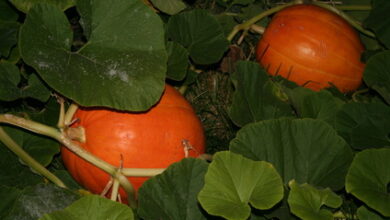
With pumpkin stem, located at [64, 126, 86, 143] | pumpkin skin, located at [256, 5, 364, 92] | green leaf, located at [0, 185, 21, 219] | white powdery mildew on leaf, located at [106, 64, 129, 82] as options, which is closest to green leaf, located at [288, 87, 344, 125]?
pumpkin skin, located at [256, 5, 364, 92]

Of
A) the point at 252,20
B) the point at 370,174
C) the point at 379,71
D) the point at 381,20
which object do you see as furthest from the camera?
the point at 252,20

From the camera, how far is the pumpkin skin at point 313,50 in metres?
2.30

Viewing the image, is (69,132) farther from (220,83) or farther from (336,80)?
(336,80)

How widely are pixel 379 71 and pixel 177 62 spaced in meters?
0.67

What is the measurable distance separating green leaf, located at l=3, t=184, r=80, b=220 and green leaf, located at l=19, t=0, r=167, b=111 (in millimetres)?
255

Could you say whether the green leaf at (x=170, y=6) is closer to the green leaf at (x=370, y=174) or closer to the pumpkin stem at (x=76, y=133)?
the pumpkin stem at (x=76, y=133)

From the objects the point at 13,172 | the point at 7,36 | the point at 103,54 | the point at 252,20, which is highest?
the point at 103,54

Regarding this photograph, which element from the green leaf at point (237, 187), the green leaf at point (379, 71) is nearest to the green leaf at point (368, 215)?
the green leaf at point (237, 187)

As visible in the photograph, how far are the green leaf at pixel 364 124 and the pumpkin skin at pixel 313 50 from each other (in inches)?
Result: 13.5

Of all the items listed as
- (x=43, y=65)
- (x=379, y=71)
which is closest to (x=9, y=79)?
(x=43, y=65)

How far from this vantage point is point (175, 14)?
2.17 meters

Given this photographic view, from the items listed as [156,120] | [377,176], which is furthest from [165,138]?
[377,176]

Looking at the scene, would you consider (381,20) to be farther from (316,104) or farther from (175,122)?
(175,122)

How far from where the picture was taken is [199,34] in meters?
2.19
